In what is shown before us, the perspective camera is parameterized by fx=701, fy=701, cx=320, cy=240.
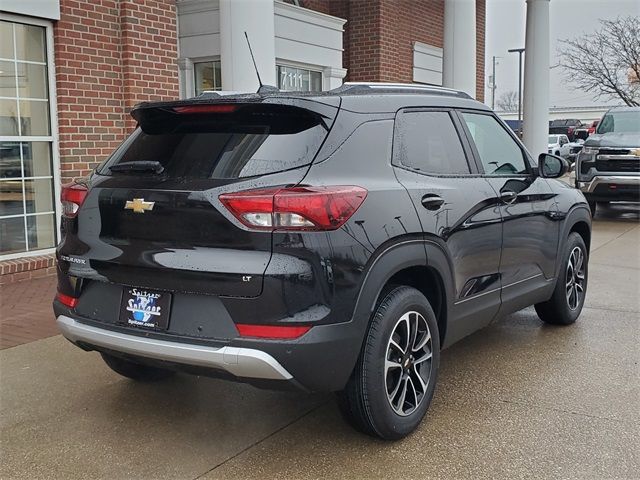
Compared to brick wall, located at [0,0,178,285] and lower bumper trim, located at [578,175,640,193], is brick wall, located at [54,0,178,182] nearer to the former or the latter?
brick wall, located at [0,0,178,285]

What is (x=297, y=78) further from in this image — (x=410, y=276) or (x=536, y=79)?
(x=410, y=276)

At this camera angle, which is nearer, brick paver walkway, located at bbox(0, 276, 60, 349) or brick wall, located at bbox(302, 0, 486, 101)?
brick paver walkway, located at bbox(0, 276, 60, 349)

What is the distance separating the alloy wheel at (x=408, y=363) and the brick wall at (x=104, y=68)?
5.04m

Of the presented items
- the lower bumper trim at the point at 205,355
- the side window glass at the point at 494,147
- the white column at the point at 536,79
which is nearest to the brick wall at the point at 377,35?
the white column at the point at 536,79

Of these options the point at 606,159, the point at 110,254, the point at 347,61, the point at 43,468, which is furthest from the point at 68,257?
the point at 606,159

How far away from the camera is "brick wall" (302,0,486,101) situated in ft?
40.8

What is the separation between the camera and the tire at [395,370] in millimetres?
3379

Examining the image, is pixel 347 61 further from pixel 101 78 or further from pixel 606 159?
pixel 101 78

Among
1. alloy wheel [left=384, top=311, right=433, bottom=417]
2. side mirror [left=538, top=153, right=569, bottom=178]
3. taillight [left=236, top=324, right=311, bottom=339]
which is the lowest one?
alloy wheel [left=384, top=311, right=433, bottom=417]

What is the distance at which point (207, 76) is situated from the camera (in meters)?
10.1

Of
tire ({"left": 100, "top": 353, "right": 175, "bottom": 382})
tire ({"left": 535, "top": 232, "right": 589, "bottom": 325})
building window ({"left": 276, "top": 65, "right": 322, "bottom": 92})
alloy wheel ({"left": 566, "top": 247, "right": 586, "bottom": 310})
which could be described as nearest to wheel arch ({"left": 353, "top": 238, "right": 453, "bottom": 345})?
tire ({"left": 100, "top": 353, "right": 175, "bottom": 382})

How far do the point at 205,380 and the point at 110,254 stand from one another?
1.39 m

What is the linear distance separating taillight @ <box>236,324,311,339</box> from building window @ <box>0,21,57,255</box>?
4958 millimetres

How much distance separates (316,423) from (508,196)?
1948mm
